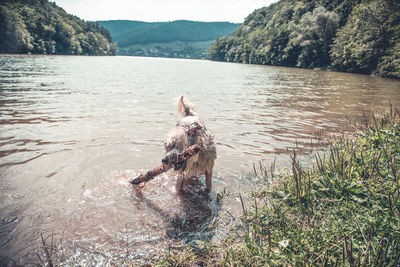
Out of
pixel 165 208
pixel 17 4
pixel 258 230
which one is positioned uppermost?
pixel 17 4

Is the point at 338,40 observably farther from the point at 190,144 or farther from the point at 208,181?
the point at 190,144

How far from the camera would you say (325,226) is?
8.68ft

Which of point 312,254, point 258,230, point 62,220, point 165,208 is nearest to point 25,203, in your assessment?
point 62,220

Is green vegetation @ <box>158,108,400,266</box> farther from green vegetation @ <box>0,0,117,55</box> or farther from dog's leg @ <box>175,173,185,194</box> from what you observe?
green vegetation @ <box>0,0,117,55</box>

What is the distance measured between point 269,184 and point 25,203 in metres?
4.19

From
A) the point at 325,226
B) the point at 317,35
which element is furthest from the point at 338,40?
the point at 325,226

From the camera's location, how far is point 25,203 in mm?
3600

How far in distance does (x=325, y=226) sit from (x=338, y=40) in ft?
176

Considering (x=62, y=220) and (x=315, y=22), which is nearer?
(x=62, y=220)

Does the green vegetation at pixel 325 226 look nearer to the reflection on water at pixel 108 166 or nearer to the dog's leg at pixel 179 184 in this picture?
the reflection on water at pixel 108 166

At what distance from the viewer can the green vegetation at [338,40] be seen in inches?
1358

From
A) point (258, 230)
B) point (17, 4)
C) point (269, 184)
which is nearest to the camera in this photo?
point (258, 230)

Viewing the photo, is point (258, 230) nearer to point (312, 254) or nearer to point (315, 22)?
point (312, 254)

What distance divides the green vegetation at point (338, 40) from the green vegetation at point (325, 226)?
37.4 meters
